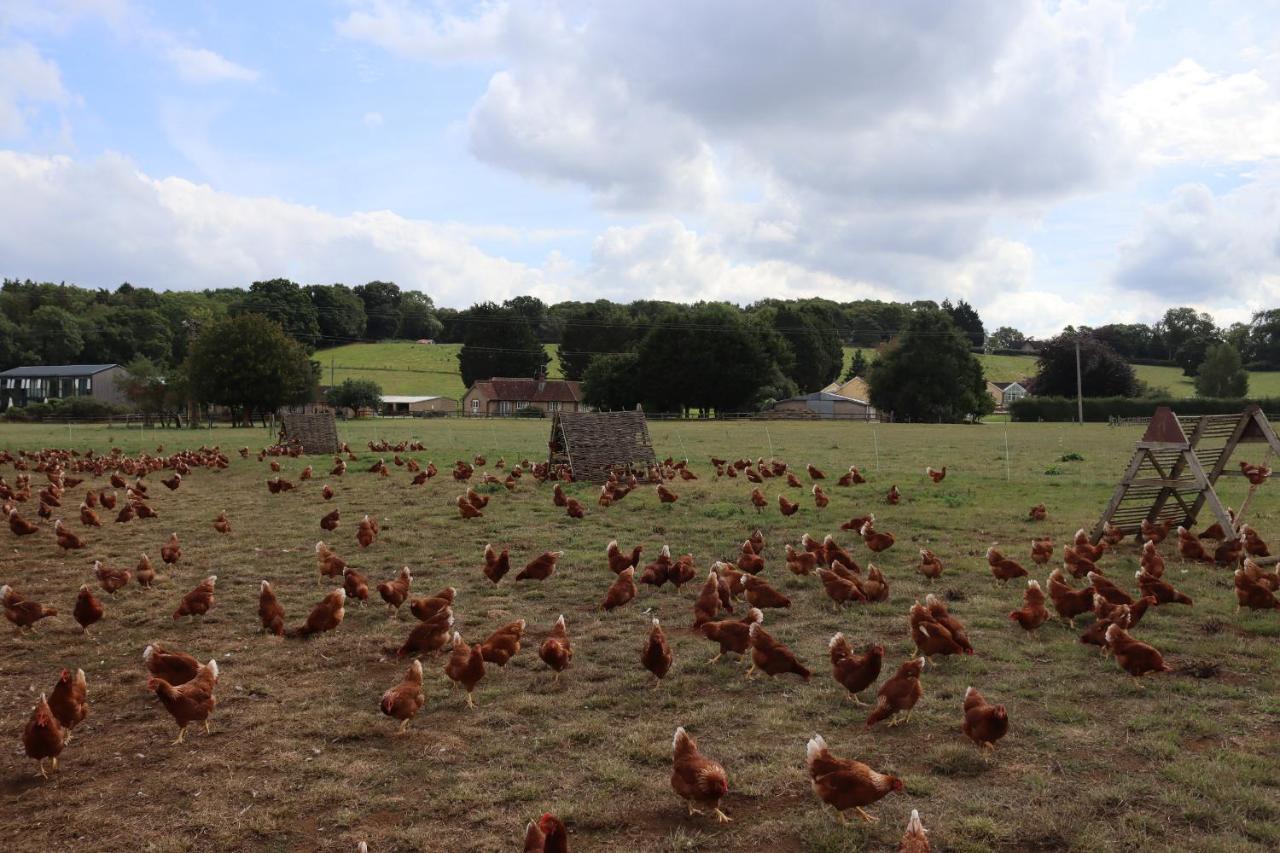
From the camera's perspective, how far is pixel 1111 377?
95938 millimetres

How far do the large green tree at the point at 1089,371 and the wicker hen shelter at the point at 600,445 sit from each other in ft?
276

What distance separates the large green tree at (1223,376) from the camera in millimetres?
98438

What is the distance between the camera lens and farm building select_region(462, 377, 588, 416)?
372 feet

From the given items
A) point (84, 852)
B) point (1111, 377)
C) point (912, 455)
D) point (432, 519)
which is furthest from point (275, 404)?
point (1111, 377)

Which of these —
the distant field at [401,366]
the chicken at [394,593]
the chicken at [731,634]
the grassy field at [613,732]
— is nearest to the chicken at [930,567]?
the grassy field at [613,732]

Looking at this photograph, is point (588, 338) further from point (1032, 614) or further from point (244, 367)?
point (1032, 614)

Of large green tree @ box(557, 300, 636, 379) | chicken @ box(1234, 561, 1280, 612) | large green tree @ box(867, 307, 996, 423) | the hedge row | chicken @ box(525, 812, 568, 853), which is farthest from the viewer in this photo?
large green tree @ box(557, 300, 636, 379)

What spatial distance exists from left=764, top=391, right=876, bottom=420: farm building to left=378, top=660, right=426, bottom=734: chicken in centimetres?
8176

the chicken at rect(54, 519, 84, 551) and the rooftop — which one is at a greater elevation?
the rooftop

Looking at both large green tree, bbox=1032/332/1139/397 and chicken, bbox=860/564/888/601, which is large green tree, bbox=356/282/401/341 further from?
chicken, bbox=860/564/888/601

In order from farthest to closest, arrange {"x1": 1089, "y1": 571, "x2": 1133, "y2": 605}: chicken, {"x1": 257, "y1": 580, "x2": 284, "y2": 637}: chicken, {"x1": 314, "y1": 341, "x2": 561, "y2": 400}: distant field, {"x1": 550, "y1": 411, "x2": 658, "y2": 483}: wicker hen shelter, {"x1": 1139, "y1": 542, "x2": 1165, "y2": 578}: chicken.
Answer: {"x1": 314, "y1": 341, "x2": 561, "y2": 400}: distant field < {"x1": 550, "y1": 411, "x2": 658, "y2": 483}: wicker hen shelter < {"x1": 1139, "y1": 542, "x2": 1165, "y2": 578}: chicken < {"x1": 257, "y1": 580, "x2": 284, "y2": 637}: chicken < {"x1": 1089, "y1": 571, "x2": 1133, "y2": 605}: chicken

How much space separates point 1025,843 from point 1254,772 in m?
2.00

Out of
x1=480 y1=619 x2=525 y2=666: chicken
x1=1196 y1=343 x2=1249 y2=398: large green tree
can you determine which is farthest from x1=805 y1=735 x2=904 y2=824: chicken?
x1=1196 y1=343 x2=1249 y2=398: large green tree

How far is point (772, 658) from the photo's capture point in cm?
778
